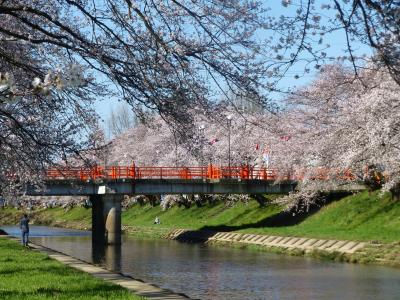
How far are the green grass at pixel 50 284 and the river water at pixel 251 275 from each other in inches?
158

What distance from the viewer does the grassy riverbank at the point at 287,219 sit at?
36688 millimetres

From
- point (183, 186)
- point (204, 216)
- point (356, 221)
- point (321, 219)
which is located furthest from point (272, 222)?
point (204, 216)

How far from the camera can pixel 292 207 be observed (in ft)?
164

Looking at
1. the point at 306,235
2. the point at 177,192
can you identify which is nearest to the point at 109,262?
the point at 306,235

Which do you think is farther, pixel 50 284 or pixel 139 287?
pixel 139 287

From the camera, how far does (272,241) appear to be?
38.8m

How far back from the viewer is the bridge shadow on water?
4856 centimetres

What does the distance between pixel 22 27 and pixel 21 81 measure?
1037 millimetres

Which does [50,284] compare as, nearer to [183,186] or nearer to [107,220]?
[107,220]

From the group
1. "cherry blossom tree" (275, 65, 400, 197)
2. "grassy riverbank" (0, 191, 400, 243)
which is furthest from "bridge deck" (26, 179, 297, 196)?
"cherry blossom tree" (275, 65, 400, 197)

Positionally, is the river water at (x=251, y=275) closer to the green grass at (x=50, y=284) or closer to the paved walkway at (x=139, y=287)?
the paved walkway at (x=139, y=287)

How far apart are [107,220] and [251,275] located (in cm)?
2519

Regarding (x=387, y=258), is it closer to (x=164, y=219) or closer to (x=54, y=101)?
(x=54, y=101)

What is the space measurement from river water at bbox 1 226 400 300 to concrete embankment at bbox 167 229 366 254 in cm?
143
